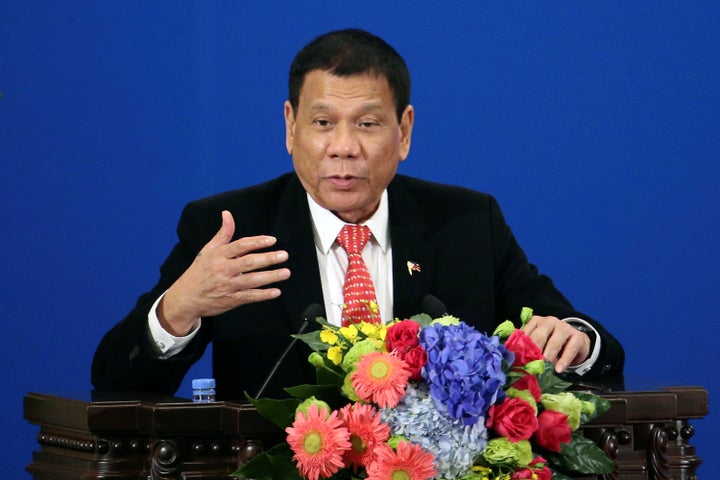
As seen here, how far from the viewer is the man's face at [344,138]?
249 cm

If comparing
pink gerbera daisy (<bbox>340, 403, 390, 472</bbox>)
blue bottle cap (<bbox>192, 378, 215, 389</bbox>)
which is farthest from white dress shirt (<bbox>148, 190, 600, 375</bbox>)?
pink gerbera daisy (<bbox>340, 403, 390, 472</bbox>)

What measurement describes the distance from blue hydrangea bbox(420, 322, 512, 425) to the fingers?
62 cm

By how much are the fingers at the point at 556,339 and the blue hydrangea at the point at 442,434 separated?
0.64 meters

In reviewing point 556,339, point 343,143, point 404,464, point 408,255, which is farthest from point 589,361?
point 404,464

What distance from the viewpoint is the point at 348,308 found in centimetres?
243

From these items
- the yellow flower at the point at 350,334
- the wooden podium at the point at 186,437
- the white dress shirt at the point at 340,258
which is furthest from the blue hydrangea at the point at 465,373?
the white dress shirt at the point at 340,258

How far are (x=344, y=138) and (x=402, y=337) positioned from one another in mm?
998

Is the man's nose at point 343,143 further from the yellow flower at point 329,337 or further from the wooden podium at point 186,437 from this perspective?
the yellow flower at point 329,337

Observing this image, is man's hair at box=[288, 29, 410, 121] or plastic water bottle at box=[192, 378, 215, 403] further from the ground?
man's hair at box=[288, 29, 410, 121]

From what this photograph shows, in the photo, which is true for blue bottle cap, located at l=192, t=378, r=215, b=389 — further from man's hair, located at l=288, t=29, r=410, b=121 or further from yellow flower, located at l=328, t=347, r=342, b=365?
man's hair, located at l=288, t=29, r=410, b=121

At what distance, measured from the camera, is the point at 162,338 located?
88.0 inches

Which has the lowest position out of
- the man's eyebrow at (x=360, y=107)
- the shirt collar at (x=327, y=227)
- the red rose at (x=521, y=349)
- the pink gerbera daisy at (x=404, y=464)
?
the pink gerbera daisy at (x=404, y=464)

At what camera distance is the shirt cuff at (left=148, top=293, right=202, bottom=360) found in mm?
2229

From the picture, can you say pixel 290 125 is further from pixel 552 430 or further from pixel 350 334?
pixel 552 430
